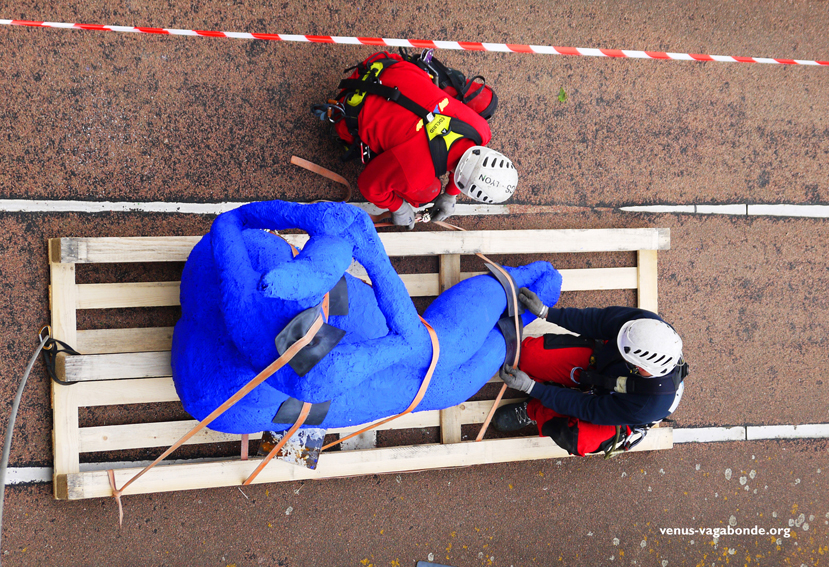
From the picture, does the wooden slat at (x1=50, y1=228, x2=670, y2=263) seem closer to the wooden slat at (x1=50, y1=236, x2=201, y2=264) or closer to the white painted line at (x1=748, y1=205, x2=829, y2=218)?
the wooden slat at (x1=50, y1=236, x2=201, y2=264)

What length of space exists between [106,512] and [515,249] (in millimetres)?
2967

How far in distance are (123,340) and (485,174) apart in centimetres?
226

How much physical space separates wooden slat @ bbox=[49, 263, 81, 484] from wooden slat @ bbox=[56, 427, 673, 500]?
11 centimetres

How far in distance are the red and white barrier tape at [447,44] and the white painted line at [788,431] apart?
2.66 meters

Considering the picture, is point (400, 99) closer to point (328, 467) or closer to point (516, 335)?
point (516, 335)

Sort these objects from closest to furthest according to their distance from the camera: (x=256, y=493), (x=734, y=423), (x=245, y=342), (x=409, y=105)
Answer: (x=245, y=342) < (x=409, y=105) < (x=256, y=493) < (x=734, y=423)

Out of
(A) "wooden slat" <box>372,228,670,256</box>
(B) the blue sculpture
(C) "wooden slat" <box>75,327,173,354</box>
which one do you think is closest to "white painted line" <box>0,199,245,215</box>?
(C) "wooden slat" <box>75,327,173,354</box>

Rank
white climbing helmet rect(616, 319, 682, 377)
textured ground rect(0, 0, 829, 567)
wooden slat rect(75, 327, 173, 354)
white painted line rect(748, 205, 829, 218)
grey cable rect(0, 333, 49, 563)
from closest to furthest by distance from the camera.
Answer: grey cable rect(0, 333, 49, 563) < white climbing helmet rect(616, 319, 682, 377) < wooden slat rect(75, 327, 173, 354) < textured ground rect(0, 0, 829, 567) < white painted line rect(748, 205, 829, 218)

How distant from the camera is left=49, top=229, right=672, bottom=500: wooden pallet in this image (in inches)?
114

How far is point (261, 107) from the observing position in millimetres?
3270

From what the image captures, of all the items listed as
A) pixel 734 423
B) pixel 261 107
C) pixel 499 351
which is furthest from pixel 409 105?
pixel 734 423

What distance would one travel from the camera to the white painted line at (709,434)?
3.69 meters

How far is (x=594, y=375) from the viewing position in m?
3.02

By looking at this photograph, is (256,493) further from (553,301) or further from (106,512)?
(553,301)
